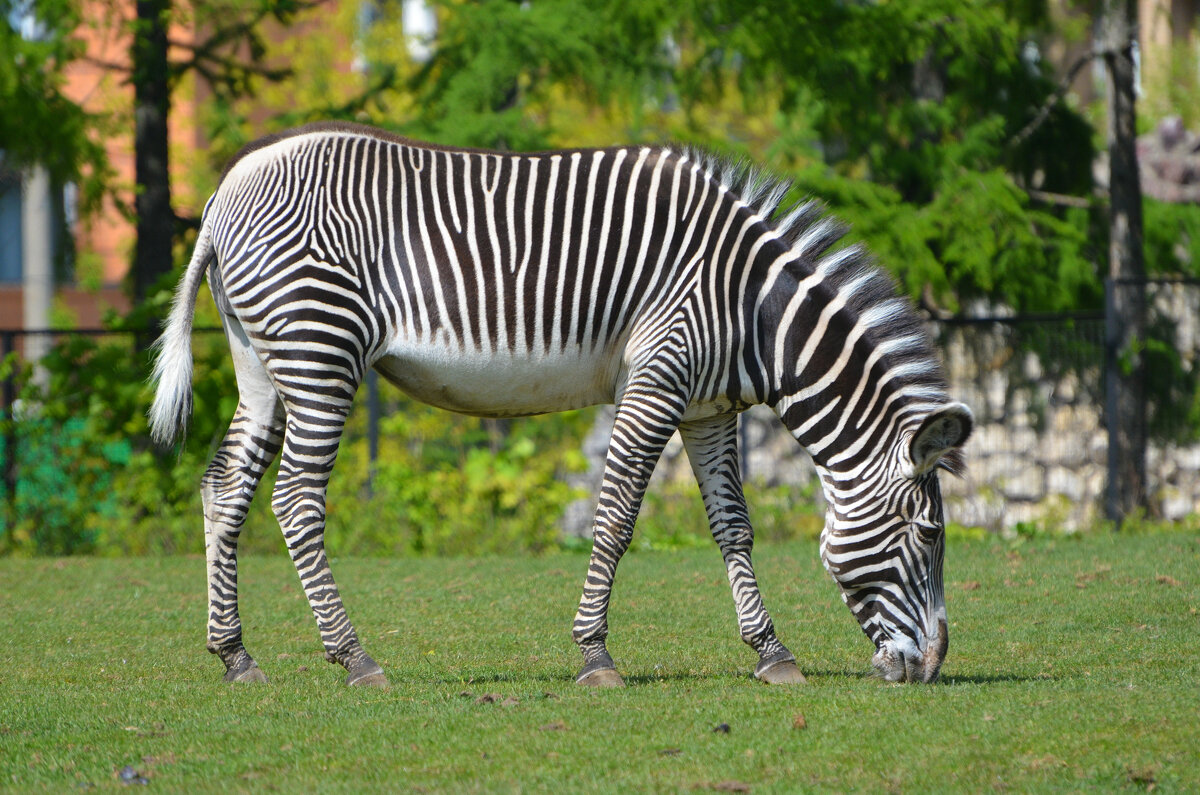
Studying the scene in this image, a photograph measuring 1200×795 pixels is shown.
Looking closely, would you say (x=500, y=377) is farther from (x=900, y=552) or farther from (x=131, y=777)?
(x=131, y=777)

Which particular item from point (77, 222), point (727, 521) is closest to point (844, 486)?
point (727, 521)

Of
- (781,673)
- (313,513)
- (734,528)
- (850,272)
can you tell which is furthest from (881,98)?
(313,513)

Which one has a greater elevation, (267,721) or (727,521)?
(727,521)

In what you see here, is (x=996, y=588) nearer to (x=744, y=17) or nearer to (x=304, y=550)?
(x=304, y=550)

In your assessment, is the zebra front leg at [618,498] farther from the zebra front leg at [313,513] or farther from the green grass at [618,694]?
the zebra front leg at [313,513]

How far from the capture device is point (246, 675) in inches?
226

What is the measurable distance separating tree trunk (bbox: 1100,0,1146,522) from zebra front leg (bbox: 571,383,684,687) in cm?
775

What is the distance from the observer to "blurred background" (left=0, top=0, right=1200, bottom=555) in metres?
11.6

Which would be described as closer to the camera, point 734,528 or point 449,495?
point 734,528

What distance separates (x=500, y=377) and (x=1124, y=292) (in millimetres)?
8398

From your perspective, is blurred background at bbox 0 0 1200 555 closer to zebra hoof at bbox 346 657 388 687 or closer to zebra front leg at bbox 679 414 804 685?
zebra front leg at bbox 679 414 804 685

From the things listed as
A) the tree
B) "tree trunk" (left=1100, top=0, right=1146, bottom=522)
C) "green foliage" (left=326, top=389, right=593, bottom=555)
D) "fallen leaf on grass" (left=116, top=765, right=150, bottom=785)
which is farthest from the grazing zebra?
"tree trunk" (left=1100, top=0, right=1146, bottom=522)

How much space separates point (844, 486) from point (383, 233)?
2416 millimetres

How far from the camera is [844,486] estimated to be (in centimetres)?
550
